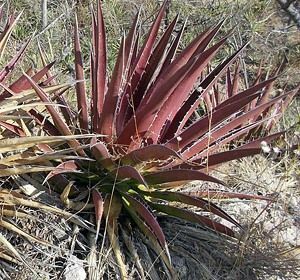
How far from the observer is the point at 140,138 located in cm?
287

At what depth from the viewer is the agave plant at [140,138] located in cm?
273

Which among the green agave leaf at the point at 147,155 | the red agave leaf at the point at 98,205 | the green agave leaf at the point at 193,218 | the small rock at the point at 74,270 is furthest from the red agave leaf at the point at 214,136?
the small rock at the point at 74,270

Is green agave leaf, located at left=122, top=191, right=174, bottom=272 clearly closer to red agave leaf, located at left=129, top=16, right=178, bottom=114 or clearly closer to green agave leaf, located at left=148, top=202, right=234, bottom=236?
green agave leaf, located at left=148, top=202, right=234, bottom=236

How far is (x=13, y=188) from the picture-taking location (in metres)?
2.81

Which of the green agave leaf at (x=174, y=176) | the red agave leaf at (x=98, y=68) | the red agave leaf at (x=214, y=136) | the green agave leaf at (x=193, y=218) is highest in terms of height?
the red agave leaf at (x=98, y=68)

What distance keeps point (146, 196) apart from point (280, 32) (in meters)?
4.39

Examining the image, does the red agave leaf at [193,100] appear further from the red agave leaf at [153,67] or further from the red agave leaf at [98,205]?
the red agave leaf at [98,205]

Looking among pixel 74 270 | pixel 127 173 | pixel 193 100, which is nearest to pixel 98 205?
pixel 127 173

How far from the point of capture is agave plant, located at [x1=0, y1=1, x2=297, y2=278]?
2734 millimetres

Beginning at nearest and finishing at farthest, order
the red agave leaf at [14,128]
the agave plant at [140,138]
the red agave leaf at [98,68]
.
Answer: the agave plant at [140,138], the red agave leaf at [14,128], the red agave leaf at [98,68]

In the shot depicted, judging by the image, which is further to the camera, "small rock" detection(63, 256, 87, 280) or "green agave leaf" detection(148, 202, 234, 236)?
"green agave leaf" detection(148, 202, 234, 236)

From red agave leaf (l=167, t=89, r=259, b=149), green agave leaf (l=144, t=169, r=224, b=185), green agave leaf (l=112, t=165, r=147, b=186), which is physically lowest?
green agave leaf (l=144, t=169, r=224, b=185)

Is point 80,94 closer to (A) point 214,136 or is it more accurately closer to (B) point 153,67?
(B) point 153,67

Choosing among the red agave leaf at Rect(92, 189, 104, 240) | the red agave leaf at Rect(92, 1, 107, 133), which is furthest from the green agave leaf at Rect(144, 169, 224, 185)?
the red agave leaf at Rect(92, 1, 107, 133)
